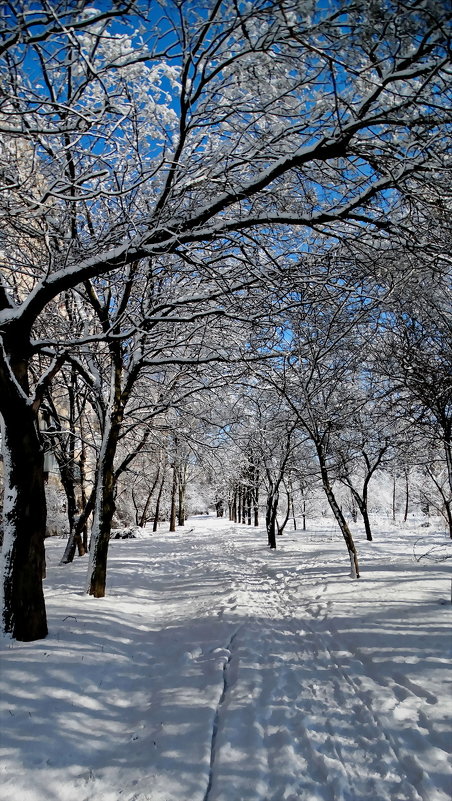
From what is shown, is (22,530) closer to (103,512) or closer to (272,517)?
Answer: (103,512)

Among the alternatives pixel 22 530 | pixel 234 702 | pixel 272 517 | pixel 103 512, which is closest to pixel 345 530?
pixel 103 512

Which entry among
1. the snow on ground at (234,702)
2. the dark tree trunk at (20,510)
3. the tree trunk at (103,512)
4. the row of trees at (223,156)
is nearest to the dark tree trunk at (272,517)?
the snow on ground at (234,702)

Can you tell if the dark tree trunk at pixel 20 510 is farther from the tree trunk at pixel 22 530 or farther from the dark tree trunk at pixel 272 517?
the dark tree trunk at pixel 272 517

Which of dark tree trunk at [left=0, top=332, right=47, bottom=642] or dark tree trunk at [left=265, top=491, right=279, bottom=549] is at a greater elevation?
dark tree trunk at [left=0, top=332, right=47, bottom=642]

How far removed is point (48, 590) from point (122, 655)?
410 cm

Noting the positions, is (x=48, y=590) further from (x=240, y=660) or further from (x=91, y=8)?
(x=91, y=8)

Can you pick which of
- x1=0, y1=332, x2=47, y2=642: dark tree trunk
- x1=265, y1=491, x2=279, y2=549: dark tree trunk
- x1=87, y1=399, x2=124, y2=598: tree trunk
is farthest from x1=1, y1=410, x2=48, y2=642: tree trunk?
x1=265, y1=491, x2=279, y2=549: dark tree trunk

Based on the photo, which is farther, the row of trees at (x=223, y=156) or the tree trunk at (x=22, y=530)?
the tree trunk at (x=22, y=530)

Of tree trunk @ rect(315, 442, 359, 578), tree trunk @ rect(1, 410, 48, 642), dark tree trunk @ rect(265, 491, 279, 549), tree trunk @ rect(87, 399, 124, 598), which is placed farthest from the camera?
dark tree trunk @ rect(265, 491, 279, 549)

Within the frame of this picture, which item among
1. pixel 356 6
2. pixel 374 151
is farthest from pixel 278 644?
pixel 356 6

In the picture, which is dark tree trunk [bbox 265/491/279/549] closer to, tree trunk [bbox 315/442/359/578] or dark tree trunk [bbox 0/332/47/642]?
tree trunk [bbox 315/442/359/578]

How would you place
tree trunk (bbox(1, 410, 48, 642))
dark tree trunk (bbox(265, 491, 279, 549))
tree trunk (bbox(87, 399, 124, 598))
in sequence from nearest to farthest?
tree trunk (bbox(1, 410, 48, 642)) < tree trunk (bbox(87, 399, 124, 598)) < dark tree trunk (bbox(265, 491, 279, 549))

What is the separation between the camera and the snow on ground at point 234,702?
3062 mm

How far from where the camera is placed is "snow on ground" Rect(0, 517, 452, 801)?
3.06m
